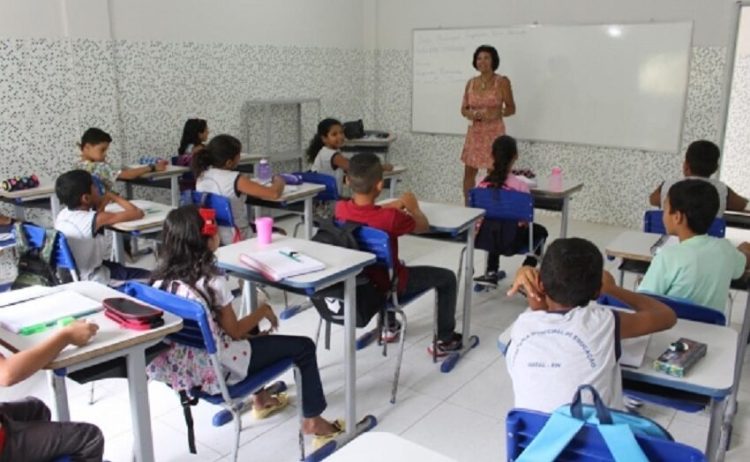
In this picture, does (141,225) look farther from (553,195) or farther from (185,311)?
(553,195)

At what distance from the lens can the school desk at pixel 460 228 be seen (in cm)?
336

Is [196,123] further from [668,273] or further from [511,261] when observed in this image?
[668,273]

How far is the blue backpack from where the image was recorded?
127 cm

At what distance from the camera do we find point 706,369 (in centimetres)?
179

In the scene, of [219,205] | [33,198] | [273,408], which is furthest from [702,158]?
[33,198]

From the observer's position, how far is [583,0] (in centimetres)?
636

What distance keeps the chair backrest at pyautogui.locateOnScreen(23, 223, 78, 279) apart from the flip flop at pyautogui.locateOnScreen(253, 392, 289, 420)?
118 centimetres

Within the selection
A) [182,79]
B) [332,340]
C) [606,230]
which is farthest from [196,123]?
[606,230]

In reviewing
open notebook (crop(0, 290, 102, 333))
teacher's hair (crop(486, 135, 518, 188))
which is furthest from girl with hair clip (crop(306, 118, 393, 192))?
open notebook (crop(0, 290, 102, 333))

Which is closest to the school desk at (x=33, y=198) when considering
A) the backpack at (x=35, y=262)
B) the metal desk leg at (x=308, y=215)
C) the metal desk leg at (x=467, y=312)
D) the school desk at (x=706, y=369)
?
the backpack at (x=35, y=262)

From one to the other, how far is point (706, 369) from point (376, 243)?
151cm

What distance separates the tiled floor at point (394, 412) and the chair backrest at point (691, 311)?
831 millimetres

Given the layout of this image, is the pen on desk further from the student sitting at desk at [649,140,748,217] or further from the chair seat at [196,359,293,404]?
the student sitting at desk at [649,140,748,217]

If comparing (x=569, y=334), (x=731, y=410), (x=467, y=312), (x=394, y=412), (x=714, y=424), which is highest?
(x=569, y=334)
